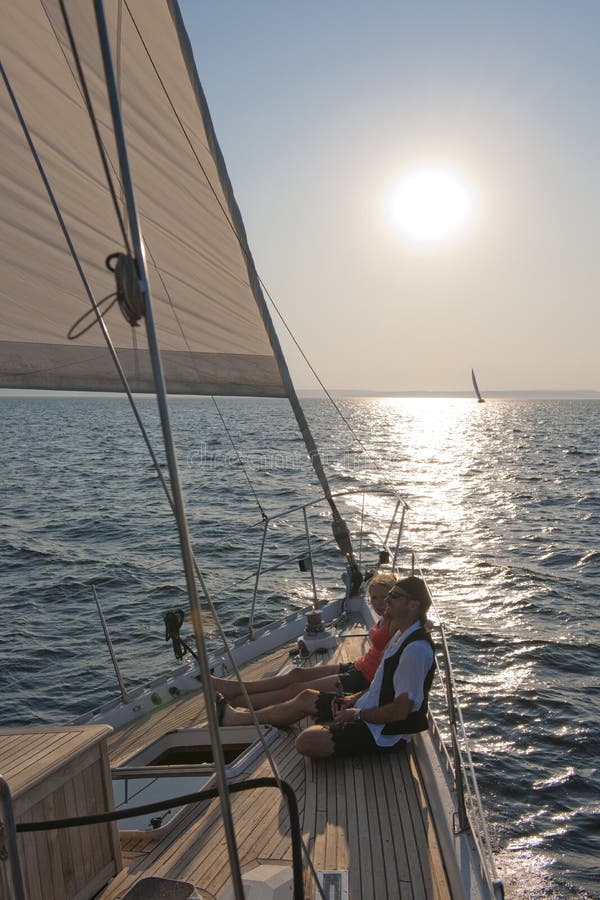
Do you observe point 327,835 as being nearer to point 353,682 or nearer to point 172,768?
point 172,768

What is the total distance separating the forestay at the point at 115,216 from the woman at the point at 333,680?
8.04 ft

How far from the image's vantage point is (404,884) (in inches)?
152

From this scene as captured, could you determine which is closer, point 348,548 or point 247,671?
point 247,671

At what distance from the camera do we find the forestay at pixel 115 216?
15.3 feet

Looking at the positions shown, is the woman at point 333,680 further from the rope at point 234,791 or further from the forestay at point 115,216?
the rope at point 234,791

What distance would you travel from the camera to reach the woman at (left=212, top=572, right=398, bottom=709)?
5875 millimetres

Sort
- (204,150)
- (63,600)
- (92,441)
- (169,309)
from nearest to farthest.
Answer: (169,309)
(204,150)
(63,600)
(92,441)

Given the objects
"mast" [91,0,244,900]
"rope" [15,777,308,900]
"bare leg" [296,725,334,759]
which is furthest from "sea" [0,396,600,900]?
"mast" [91,0,244,900]

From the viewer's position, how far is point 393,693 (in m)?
4.97

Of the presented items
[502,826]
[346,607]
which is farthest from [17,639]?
[502,826]

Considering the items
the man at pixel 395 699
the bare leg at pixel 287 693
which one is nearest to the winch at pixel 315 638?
the bare leg at pixel 287 693

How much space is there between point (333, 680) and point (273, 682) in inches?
19.9

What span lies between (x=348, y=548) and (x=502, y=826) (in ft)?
10.8

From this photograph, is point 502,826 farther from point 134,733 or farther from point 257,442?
point 257,442
